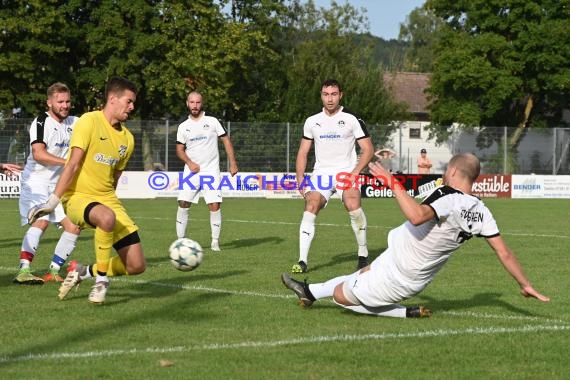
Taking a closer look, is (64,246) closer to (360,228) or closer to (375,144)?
(360,228)

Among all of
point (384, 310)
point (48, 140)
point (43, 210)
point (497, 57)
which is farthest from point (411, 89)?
point (43, 210)

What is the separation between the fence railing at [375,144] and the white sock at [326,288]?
2626 cm

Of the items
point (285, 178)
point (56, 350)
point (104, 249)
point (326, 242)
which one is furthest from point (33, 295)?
point (285, 178)

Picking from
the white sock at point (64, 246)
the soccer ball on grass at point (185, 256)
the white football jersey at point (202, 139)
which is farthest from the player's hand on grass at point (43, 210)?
the white football jersey at point (202, 139)

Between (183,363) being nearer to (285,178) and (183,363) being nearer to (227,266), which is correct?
(227,266)

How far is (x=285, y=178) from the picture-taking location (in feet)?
125

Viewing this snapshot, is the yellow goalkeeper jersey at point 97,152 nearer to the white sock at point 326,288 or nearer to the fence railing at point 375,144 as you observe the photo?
the white sock at point 326,288

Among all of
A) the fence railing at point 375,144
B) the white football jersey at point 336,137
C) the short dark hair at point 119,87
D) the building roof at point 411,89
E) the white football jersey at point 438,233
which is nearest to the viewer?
the white football jersey at point 438,233

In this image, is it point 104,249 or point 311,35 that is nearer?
point 104,249

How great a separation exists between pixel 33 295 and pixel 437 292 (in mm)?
3800

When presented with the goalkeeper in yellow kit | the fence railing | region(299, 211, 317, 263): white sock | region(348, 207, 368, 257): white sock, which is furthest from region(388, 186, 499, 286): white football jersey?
the fence railing

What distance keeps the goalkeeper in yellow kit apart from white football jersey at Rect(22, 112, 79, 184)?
204cm

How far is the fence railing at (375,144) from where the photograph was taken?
35.6 m

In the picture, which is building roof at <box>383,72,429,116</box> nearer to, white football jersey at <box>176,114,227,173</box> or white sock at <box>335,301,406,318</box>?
white football jersey at <box>176,114,227,173</box>
